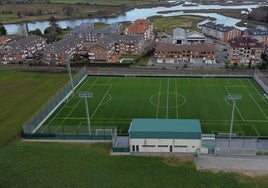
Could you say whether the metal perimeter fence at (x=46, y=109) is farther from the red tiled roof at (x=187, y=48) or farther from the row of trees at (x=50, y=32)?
the row of trees at (x=50, y=32)

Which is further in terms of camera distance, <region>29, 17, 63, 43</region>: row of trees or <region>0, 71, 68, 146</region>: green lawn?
<region>29, 17, 63, 43</region>: row of trees

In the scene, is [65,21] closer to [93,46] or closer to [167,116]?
[93,46]

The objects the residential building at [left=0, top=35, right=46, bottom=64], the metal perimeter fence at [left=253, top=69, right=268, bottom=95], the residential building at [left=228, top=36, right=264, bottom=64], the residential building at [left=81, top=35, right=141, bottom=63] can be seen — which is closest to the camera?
the metal perimeter fence at [left=253, top=69, right=268, bottom=95]

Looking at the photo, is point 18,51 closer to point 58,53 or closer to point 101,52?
point 58,53

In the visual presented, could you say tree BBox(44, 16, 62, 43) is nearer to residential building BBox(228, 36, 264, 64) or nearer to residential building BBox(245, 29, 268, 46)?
residential building BBox(228, 36, 264, 64)

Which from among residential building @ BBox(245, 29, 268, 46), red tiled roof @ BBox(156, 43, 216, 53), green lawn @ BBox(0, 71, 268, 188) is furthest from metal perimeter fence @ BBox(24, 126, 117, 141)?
residential building @ BBox(245, 29, 268, 46)

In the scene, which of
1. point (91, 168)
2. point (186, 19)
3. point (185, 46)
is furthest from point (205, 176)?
point (186, 19)
